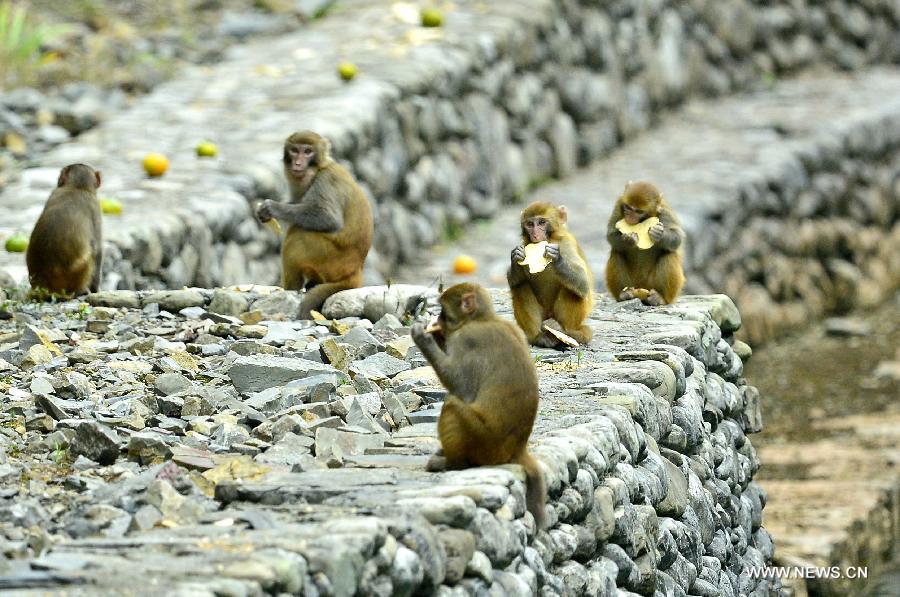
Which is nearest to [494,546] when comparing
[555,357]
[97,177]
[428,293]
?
[555,357]

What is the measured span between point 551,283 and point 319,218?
1.72 metres

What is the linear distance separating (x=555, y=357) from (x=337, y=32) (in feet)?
29.1

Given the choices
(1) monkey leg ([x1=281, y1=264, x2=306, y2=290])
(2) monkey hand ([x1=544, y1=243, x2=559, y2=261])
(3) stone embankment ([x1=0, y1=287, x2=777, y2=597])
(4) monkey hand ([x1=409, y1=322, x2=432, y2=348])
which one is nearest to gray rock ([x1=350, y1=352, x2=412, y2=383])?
(3) stone embankment ([x1=0, y1=287, x2=777, y2=597])

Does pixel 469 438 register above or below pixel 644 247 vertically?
above

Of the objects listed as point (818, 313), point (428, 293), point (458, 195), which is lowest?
point (818, 313)

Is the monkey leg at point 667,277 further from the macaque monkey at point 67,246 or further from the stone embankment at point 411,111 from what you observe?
the stone embankment at point 411,111

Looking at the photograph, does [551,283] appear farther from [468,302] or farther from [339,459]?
[339,459]

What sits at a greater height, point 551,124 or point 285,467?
point 285,467

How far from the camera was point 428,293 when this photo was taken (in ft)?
30.3

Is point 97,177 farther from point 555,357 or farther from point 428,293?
point 555,357

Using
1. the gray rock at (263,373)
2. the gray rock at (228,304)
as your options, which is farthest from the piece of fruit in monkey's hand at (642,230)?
the gray rock at (263,373)

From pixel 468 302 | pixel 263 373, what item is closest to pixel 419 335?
pixel 468 302

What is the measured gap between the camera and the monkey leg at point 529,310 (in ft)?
26.7

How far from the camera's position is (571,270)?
7879 millimetres
